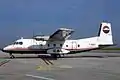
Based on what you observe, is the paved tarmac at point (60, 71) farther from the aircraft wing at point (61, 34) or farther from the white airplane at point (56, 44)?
the white airplane at point (56, 44)

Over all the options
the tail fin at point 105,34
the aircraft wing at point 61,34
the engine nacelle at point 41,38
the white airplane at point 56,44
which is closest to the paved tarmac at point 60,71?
the aircraft wing at point 61,34

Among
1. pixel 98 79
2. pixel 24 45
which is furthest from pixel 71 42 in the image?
pixel 98 79

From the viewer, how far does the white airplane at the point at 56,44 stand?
32375 millimetres

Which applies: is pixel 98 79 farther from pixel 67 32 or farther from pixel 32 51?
pixel 32 51

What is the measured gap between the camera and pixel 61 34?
102 ft

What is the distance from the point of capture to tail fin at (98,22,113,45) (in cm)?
3469

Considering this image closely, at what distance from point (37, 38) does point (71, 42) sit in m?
4.96

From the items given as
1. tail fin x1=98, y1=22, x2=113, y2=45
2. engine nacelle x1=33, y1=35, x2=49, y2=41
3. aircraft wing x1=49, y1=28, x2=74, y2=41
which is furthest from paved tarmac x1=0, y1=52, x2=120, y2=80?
tail fin x1=98, y1=22, x2=113, y2=45

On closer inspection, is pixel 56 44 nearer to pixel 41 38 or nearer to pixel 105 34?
pixel 41 38

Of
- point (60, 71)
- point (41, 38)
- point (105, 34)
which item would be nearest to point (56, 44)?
point (41, 38)

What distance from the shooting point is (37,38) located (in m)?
32.2

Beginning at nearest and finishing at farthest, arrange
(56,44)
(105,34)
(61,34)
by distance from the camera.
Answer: (61,34)
(56,44)
(105,34)

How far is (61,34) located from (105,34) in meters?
7.80

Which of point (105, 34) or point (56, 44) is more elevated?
point (105, 34)
